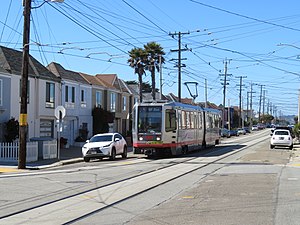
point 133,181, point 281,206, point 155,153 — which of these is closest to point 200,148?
point 155,153

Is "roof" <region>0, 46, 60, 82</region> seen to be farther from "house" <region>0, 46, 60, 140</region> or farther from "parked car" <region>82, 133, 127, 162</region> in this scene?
"parked car" <region>82, 133, 127, 162</region>

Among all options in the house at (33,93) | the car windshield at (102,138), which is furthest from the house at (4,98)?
the car windshield at (102,138)

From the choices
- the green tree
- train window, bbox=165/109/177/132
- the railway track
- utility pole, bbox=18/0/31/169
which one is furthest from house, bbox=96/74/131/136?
the green tree

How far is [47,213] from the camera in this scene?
10.2m

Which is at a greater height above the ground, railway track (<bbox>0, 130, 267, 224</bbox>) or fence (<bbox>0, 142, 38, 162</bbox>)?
fence (<bbox>0, 142, 38, 162</bbox>)

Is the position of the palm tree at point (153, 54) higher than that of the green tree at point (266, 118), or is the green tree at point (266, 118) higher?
the palm tree at point (153, 54)

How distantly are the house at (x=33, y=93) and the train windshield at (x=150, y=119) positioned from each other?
957cm

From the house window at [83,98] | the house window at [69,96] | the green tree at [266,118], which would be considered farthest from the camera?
the green tree at [266,118]

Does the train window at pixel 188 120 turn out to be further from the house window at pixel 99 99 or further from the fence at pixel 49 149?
the house window at pixel 99 99

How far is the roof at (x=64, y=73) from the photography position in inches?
1642

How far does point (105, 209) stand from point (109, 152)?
665 inches

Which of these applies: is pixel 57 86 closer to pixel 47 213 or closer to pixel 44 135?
pixel 44 135

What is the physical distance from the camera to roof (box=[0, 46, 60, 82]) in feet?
107

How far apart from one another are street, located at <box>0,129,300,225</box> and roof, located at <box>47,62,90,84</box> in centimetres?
2426
